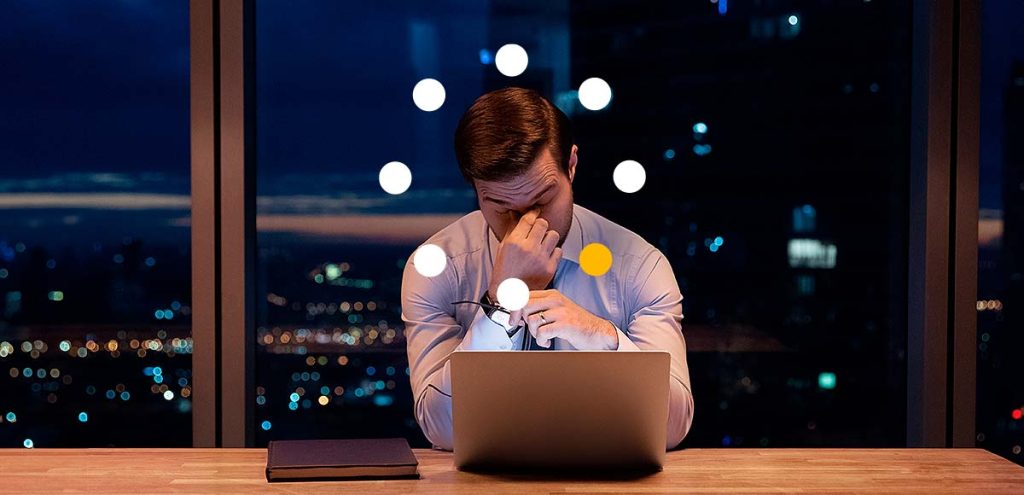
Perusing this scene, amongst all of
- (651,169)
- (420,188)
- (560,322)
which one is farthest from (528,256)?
(651,169)

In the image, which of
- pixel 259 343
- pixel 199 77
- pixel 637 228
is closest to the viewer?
pixel 199 77

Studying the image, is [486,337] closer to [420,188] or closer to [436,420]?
[436,420]

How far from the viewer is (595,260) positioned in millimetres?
2305

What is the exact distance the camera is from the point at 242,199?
2.89m

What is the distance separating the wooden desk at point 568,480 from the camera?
5.47ft

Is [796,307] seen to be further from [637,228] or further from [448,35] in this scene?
[448,35]

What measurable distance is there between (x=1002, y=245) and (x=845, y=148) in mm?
593

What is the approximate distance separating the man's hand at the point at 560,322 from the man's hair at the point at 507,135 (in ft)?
1.07

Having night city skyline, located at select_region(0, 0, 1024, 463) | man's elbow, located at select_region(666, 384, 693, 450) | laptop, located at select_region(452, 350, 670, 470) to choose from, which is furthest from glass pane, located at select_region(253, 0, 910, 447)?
laptop, located at select_region(452, 350, 670, 470)

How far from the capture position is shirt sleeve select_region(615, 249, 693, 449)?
209 cm

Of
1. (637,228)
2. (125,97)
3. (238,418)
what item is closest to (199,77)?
(125,97)

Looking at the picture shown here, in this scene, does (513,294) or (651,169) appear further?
(651,169)

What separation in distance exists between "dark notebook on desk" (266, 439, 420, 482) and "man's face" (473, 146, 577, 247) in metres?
0.62

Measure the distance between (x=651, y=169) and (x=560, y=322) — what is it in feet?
5.15
